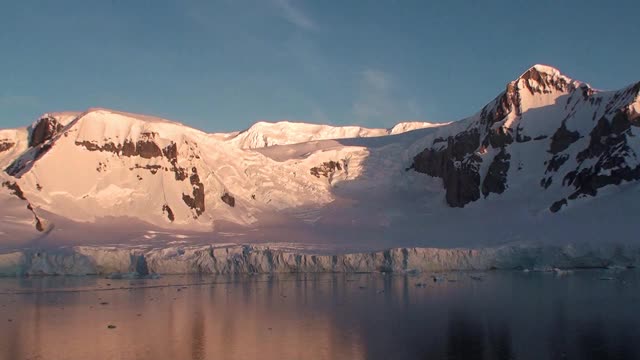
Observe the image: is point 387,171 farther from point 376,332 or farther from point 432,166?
point 376,332

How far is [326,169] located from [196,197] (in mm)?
20900

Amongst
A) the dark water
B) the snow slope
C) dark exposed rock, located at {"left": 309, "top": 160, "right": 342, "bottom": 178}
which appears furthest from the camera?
the snow slope

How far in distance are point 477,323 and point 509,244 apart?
1373 inches

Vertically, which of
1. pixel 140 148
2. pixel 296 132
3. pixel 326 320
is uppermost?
pixel 296 132

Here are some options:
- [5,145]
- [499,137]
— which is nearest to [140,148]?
[5,145]

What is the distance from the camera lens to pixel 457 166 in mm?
85688

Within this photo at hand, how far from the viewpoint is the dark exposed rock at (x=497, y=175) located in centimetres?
8075

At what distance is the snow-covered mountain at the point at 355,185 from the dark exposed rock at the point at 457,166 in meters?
0.16

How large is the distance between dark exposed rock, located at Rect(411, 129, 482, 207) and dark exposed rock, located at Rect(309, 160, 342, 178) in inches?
389

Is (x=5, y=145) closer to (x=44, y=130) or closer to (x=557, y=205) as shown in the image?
(x=44, y=130)

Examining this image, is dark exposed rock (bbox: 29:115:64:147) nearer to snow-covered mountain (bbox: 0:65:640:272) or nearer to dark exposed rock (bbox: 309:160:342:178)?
snow-covered mountain (bbox: 0:65:640:272)

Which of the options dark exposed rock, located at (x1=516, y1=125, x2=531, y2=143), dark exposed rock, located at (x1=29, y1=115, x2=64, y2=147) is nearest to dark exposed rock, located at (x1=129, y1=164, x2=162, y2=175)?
dark exposed rock, located at (x1=29, y1=115, x2=64, y2=147)

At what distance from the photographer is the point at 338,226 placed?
250ft

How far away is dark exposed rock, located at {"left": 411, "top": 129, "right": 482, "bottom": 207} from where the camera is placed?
271ft
